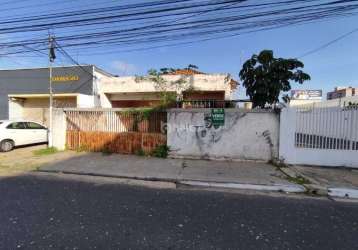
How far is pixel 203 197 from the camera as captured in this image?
5.43 metres

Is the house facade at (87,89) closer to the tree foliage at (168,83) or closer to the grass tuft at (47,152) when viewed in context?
the tree foliage at (168,83)

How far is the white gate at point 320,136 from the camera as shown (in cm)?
813

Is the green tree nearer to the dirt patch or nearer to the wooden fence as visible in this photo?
the wooden fence

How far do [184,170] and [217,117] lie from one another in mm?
2505

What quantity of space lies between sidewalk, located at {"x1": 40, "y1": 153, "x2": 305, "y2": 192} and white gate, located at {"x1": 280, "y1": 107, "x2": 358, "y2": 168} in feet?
3.70

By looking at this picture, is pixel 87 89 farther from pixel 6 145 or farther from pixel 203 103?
pixel 203 103

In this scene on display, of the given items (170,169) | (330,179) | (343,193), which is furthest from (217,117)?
(343,193)

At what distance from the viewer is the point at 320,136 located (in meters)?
8.27

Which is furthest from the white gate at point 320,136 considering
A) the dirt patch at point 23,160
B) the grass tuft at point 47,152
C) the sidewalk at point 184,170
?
the grass tuft at point 47,152

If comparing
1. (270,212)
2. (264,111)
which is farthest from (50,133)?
(270,212)

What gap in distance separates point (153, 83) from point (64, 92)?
6258 millimetres

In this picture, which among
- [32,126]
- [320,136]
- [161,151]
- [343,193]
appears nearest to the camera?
[343,193]

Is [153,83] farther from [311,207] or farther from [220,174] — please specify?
[311,207]

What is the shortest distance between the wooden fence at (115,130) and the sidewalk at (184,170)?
714 millimetres
